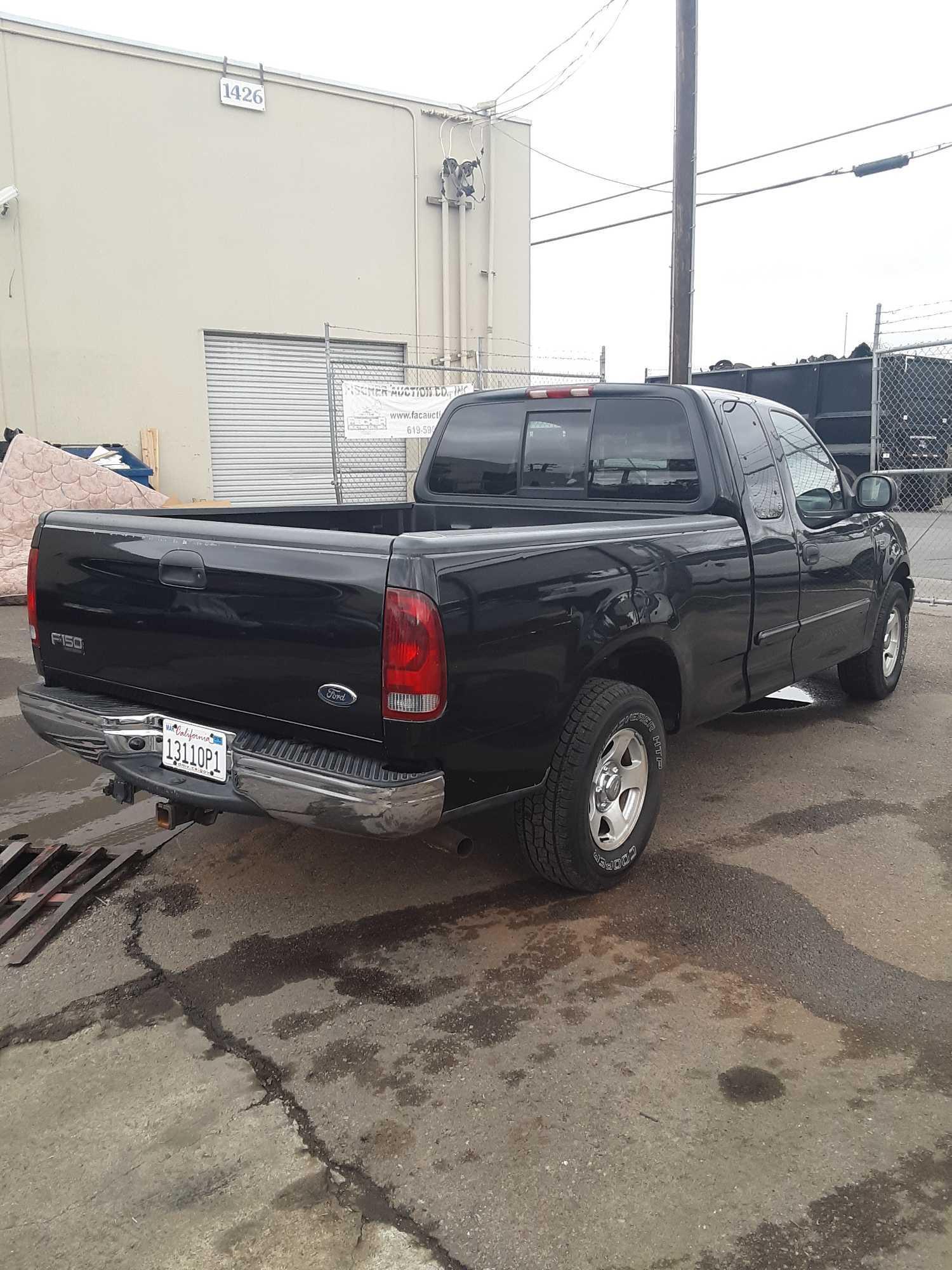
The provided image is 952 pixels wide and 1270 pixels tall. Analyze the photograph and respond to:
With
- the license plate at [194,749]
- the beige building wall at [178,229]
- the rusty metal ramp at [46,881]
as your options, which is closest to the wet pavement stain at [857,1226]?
the license plate at [194,749]

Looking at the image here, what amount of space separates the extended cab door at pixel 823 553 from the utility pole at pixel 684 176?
19.8ft

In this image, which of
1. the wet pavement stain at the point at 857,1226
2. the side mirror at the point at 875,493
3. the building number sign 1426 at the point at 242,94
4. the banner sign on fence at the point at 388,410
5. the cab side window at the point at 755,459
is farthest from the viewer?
the building number sign 1426 at the point at 242,94

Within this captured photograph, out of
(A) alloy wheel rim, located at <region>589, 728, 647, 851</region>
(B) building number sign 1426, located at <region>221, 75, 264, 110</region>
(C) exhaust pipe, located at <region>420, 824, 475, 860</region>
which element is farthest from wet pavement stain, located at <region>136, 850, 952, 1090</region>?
(B) building number sign 1426, located at <region>221, 75, 264, 110</region>

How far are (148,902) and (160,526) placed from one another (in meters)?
1.44

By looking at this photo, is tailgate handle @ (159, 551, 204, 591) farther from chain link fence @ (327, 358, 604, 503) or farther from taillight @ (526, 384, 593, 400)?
chain link fence @ (327, 358, 604, 503)

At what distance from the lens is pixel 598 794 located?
12.1 feet

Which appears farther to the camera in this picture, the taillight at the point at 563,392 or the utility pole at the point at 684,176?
the utility pole at the point at 684,176

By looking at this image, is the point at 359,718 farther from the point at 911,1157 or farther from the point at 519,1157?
the point at 911,1157

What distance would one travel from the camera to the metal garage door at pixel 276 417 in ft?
47.3

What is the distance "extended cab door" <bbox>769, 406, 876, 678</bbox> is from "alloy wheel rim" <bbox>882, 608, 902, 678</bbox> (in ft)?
2.10

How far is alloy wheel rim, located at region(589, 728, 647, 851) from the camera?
368cm

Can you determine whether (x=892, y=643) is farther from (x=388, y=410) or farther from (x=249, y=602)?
(x=388, y=410)

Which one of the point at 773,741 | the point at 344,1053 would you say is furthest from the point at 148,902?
the point at 773,741

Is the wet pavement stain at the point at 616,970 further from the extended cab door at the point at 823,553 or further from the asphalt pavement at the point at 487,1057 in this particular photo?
the extended cab door at the point at 823,553
